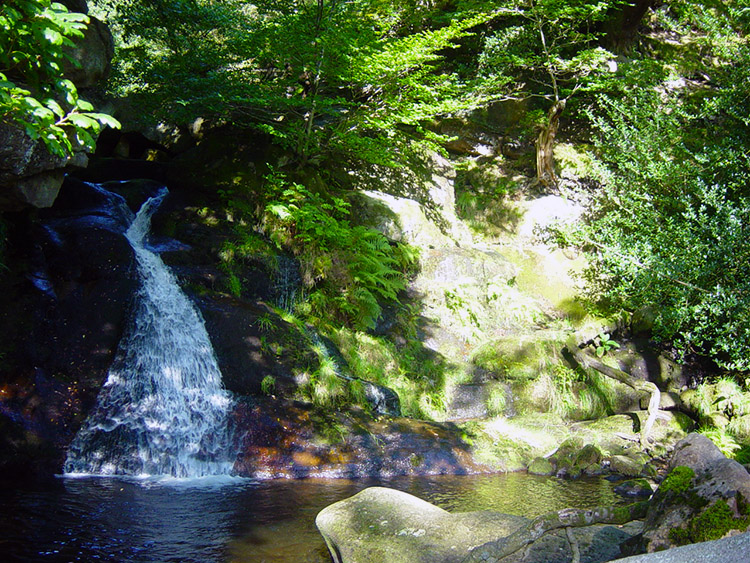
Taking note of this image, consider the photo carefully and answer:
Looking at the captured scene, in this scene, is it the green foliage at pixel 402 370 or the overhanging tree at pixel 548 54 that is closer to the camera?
the green foliage at pixel 402 370

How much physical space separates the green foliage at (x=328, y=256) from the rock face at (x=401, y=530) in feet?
19.2

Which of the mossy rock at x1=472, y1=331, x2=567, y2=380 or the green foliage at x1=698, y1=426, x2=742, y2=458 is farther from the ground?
the mossy rock at x1=472, y1=331, x2=567, y2=380

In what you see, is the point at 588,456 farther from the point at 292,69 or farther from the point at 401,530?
the point at 292,69

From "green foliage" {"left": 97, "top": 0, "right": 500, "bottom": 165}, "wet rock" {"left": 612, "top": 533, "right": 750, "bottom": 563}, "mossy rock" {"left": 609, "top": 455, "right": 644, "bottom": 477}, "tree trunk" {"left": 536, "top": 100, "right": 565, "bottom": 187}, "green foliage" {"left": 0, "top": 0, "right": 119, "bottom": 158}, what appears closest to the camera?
"wet rock" {"left": 612, "top": 533, "right": 750, "bottom": 563}

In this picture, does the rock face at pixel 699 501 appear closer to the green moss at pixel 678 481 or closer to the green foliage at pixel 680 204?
the green moss at pixel 678 481

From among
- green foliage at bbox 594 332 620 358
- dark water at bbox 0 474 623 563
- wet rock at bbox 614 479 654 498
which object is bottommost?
wet rock at bbox 614 479 654 498

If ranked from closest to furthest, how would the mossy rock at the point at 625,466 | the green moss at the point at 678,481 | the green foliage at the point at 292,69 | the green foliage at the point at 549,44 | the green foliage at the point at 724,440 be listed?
1. the green moss at the point at 678,481
2. the mossy rock at the point at 625,466
3. the green foliage at the point at 724,440
4. the green foliage at the point at 292,69
5. the green foliage at the point at 549,44

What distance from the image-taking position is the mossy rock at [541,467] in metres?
7.59

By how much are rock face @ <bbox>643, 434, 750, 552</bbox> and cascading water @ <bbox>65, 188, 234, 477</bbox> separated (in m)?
5.54

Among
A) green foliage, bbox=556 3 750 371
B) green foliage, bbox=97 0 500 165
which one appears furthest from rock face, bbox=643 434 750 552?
green foliage, bbox=97 0 500 165

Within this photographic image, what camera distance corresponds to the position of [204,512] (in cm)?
527

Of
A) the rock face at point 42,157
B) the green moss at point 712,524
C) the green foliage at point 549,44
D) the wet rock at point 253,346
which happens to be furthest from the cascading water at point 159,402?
→ the green foliage at point 549,44

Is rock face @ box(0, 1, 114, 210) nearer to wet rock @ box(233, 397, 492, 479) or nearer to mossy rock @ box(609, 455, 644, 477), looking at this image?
wet rock @ box(233, 397, 492, 479)

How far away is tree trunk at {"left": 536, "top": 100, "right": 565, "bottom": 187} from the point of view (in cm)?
1406
